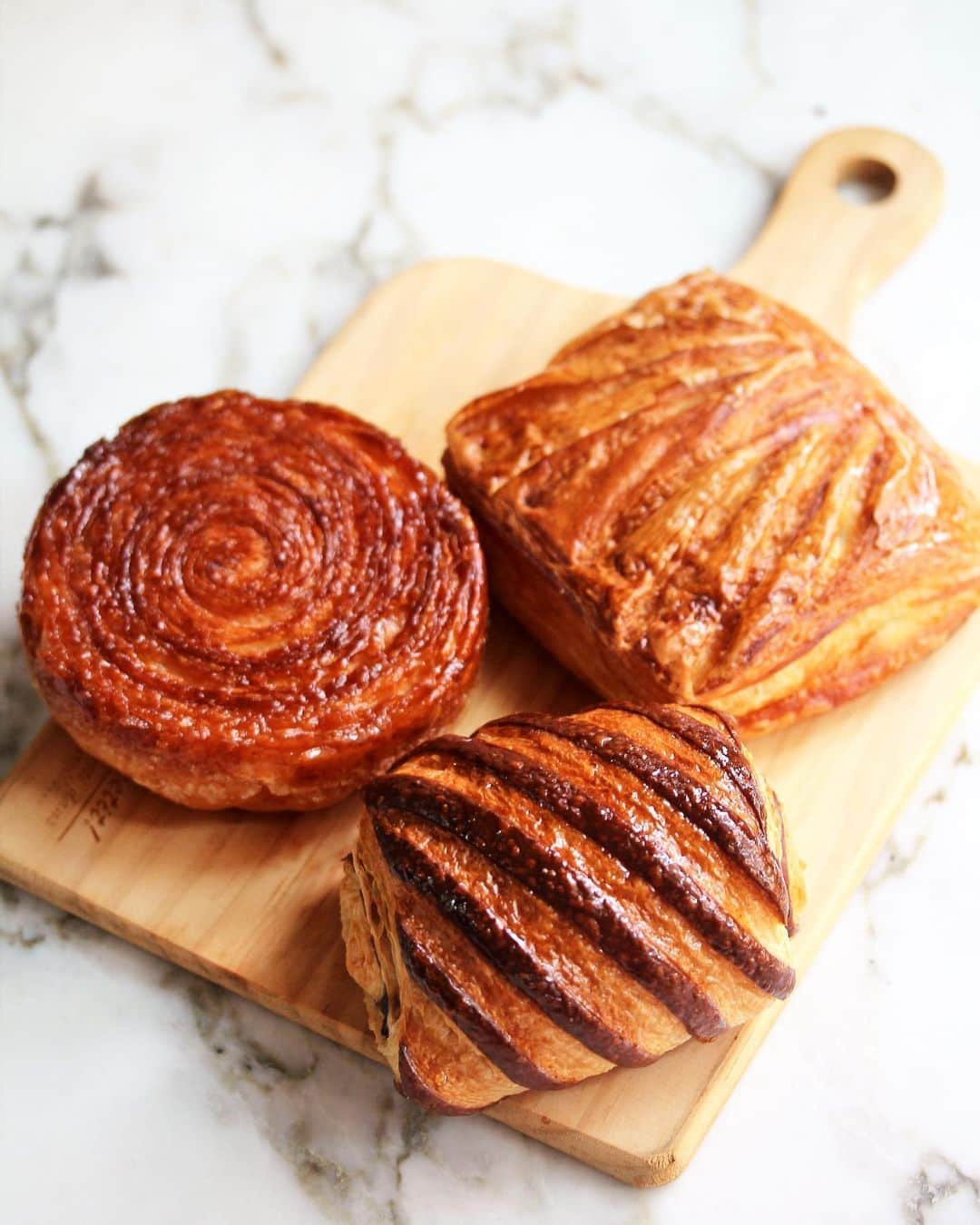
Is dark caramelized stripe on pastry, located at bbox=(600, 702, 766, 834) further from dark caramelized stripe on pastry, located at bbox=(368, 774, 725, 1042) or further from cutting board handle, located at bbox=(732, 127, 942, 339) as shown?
cutting board handle, located at bbox=(732, 127, 942, 339)

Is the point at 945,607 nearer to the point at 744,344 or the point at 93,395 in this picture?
the point at 744,344

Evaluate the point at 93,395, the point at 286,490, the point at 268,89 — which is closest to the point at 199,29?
the point at 268,89

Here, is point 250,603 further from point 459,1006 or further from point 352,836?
point 459,1006

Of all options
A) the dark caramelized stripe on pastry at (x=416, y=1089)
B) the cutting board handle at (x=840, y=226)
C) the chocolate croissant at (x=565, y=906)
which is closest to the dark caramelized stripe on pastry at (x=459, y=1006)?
the chocolate croissant at (x=565, y=906)

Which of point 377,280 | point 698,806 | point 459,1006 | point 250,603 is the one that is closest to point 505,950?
point 459,1006

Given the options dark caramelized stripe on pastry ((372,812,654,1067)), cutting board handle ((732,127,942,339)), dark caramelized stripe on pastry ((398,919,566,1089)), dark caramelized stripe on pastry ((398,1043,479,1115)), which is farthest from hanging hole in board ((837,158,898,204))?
dark caramelized stripe on pastry ((398,1043,479,1115))

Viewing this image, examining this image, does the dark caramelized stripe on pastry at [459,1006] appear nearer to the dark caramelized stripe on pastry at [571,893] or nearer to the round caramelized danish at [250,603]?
the dark caramelized stripe on pastry at [571,893]

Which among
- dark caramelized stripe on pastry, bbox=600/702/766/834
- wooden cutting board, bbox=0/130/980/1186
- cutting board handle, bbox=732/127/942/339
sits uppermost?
cutting board handle, bbox=732/127/942/339
